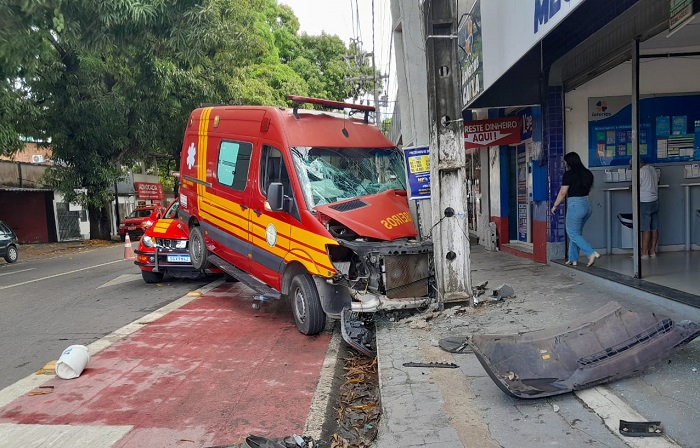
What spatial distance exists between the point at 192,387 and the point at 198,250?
4633 millimetres

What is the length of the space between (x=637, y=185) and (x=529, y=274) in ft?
8.26

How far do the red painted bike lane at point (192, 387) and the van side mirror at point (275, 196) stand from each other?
1.69 m

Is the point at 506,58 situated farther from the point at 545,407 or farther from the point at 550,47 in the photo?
the point at 545,407

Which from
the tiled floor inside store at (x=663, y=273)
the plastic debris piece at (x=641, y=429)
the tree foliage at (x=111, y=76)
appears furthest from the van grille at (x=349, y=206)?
the tree foliage at (x=111, y=76)

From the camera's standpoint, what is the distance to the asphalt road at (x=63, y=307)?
6.72 metres

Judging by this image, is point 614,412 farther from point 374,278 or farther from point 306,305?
point 306,305

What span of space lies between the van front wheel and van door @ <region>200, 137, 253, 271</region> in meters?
1.36

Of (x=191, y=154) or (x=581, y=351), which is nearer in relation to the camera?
(x=581, y=351)

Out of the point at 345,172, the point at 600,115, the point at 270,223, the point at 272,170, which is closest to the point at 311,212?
the point at 270,223

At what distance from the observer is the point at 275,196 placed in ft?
22.4

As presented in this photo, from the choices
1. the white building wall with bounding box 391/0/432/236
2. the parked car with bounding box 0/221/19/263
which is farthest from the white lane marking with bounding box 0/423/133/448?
the parked car with bounding box 0/221/19/263

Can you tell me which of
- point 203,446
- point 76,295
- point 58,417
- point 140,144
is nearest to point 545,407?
point 203,446

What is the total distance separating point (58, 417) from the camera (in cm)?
469

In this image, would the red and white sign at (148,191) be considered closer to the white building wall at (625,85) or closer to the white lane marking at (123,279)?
the white lane marking at (123,279)
